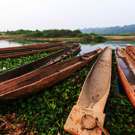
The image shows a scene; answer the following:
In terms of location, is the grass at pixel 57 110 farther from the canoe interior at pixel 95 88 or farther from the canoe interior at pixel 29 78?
the canoe interior at pixel 29 78

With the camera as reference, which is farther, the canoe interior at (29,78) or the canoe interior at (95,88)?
the canoe interior at (29,78)

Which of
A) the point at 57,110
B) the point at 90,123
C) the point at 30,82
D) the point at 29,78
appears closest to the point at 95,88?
the point at 57,110

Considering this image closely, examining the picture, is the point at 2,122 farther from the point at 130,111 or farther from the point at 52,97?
the point at 130,111

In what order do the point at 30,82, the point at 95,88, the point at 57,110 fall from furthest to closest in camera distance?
1. the point at 30,82
2. the point at 95,88
3. the point at 57,110

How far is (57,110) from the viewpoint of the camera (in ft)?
20.0

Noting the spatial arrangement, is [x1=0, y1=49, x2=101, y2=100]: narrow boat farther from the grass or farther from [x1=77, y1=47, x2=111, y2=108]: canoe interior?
[x1=77, y1=47, x2=111, y2=108]: canoe interior

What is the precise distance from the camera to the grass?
17.7ft

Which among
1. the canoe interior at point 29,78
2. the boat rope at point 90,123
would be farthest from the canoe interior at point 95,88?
the canoe interior at point 29,78

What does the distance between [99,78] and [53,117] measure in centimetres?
374

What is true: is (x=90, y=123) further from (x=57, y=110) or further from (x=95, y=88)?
(x=95, y=88)

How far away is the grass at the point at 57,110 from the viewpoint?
5402 millimetres

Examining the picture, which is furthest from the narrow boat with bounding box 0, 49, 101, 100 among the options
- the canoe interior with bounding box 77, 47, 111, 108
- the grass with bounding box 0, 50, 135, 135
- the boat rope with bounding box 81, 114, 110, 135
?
the boat rope with bounding box 81, 114, 110, 135

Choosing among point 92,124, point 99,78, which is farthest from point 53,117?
point 99,78

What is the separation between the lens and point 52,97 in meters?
6.98
